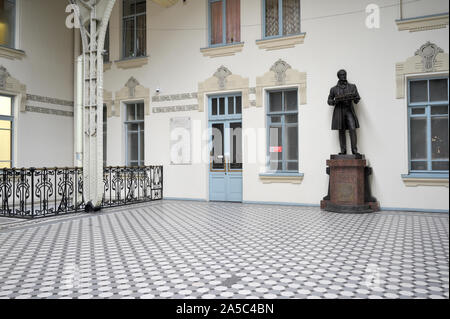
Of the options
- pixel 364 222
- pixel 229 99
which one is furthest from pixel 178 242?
pixel 229 99

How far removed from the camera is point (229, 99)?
988cm

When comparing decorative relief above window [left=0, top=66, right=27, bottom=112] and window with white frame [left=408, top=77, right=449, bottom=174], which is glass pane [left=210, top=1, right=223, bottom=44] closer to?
window with white frame [left=408, top=77, right=449, bottom=174]

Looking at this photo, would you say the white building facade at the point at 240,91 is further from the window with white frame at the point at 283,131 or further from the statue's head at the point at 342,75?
the statue's head at the point at 342,75

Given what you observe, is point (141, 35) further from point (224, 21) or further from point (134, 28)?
point (224, 21)

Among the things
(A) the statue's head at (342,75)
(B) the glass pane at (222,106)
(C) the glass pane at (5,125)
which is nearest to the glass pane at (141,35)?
(B) the glass pane at (222,106)

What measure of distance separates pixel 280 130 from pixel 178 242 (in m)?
5.03

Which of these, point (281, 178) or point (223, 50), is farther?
point (223, 50)

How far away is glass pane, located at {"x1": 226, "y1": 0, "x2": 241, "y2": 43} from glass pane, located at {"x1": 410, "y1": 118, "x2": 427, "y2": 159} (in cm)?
477

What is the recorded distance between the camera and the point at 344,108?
799cm

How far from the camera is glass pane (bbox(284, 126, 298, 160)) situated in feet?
29.5

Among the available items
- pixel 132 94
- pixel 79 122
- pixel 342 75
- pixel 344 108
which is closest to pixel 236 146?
pixel 344 108

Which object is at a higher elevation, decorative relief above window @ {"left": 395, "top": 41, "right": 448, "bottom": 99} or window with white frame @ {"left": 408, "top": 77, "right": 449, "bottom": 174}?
decorative relief above window @ {"left": 395, "top": 41, "right": 448, "bottom": 99}

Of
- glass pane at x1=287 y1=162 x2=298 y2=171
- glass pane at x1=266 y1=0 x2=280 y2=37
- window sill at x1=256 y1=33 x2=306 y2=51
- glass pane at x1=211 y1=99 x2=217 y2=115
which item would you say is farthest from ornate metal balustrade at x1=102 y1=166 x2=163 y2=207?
glass pane at x1=266 y1=0 x2=280 y2=37

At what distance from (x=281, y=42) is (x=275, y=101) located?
143cm
